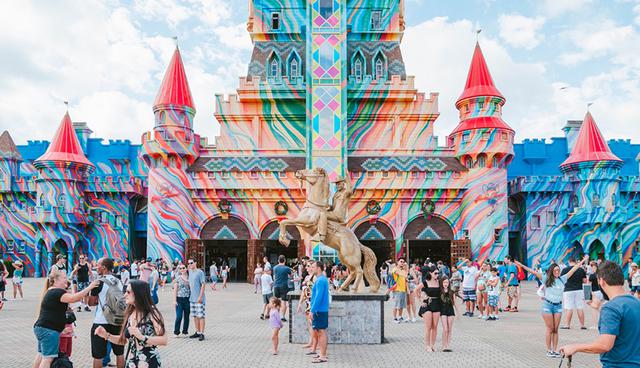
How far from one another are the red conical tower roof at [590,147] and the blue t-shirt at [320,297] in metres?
31.5

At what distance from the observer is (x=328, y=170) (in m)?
33.7

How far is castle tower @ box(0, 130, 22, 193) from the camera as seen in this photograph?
4053cm

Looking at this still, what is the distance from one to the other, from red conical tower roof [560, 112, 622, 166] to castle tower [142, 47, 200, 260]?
78.7ft

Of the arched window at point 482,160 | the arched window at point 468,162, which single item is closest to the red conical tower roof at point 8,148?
the arched window at point 468,162

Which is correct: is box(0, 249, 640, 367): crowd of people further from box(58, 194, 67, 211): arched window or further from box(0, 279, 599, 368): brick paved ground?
box(58, 194, 67, 211): arched window

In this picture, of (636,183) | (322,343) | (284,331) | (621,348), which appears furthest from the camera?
(636,183)

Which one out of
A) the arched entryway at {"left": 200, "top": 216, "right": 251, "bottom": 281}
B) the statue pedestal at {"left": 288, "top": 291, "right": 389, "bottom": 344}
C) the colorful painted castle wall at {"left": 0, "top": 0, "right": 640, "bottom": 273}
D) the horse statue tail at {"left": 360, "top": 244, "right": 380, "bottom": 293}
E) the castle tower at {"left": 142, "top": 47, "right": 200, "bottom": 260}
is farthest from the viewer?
the arched entryway at {"left": 200, "top": 216, "right": 251, "bottom": 281}

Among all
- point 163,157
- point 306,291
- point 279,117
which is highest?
point 279,117

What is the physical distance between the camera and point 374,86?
36312mm

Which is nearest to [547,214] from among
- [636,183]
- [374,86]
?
[636,183]

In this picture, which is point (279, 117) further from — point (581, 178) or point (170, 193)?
point (581, 178)

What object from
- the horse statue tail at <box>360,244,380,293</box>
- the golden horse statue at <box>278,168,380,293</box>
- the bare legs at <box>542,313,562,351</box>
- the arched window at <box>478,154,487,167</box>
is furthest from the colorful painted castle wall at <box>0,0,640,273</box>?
the bare legs at <box>542,313,562,351</box>

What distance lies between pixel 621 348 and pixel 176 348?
8710 mm

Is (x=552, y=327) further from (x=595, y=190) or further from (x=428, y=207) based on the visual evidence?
(x=595, y=190)
